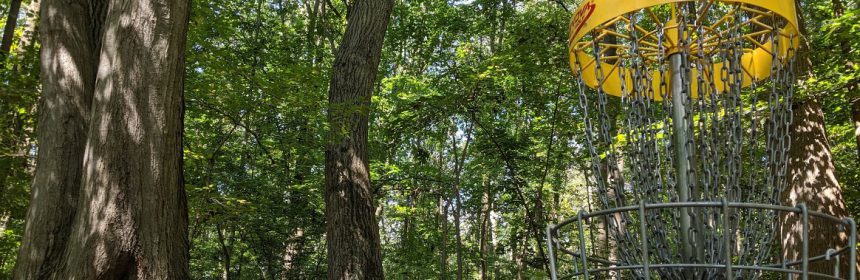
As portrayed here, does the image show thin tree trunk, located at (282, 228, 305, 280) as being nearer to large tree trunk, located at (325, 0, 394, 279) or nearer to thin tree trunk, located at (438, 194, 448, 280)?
thin tree trunk, located at (438, 194, 448, 280)

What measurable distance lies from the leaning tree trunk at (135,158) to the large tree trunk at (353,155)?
2112 mm

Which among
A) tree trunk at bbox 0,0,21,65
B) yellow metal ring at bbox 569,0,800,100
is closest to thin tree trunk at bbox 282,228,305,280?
tree trunk at bbox 0,0,21,65

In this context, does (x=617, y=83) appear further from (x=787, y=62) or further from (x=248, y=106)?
(x=248, y=106)

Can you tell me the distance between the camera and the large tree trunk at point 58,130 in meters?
3.59

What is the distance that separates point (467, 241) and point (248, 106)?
1326 cm

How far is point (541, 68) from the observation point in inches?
344

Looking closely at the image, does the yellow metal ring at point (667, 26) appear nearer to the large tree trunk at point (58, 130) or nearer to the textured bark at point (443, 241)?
the large tree trunk at point (58, 130)

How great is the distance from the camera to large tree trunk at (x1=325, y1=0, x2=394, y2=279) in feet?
17.8

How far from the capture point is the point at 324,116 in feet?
21.1

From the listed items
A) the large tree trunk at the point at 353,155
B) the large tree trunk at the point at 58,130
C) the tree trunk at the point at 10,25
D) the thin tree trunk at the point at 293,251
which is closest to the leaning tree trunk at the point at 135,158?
the large tree trunk at the point at 58,130

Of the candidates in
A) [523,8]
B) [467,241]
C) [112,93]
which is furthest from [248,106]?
[467,241]

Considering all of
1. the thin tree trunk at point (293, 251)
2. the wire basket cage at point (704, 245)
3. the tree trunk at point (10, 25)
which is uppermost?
the tree trunk at point (10, 25)

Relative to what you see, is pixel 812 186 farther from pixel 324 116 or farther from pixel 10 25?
pixel 10 25

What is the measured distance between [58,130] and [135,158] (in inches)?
44.0
